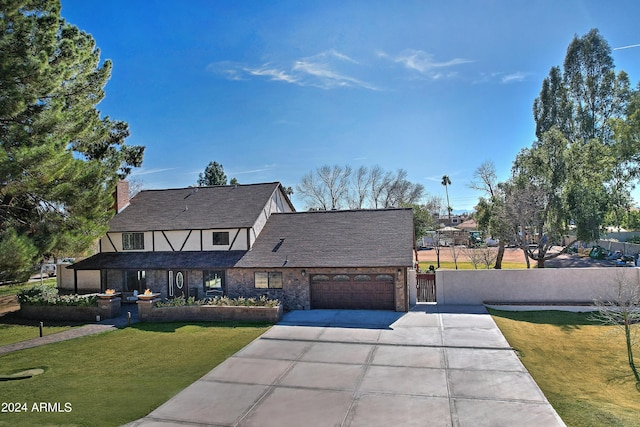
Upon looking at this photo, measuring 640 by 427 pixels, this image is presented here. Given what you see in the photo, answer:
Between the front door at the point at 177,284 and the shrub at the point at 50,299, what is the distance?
369 cm

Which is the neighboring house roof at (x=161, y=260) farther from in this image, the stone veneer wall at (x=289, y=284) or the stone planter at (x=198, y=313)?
the stone planter at (x=198, y=313)

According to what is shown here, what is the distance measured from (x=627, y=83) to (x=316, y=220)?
39929 mm

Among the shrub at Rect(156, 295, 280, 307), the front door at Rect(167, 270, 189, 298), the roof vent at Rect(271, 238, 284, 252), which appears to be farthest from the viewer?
the front door at Rect(167, 270, 189, 298)

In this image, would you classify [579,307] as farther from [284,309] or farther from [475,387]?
[284,309]

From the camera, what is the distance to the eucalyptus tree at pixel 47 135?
15031 millimetres

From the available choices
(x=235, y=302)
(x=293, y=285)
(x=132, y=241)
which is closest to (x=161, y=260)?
(x=132, y=241)

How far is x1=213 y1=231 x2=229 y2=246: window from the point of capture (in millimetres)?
21391

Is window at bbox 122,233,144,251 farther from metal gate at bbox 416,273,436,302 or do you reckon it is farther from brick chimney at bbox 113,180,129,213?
metal gate at bbox 416,273,436,302

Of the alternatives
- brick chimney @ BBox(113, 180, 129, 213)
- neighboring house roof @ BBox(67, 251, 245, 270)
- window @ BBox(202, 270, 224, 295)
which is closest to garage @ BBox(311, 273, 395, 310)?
neighboring house roof @ BBox(67, 251, 245, 270)

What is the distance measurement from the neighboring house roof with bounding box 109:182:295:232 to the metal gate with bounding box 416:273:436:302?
31.8 feet

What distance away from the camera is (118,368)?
12156 mm

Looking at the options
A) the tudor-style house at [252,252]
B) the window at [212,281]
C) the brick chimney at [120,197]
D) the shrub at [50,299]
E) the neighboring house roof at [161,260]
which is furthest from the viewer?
the brick chimney at [120,197]

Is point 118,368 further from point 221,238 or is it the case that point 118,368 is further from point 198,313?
point 221,238

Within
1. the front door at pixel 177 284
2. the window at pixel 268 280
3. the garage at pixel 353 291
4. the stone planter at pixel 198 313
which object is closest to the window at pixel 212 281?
the front door at pixel 177 284
